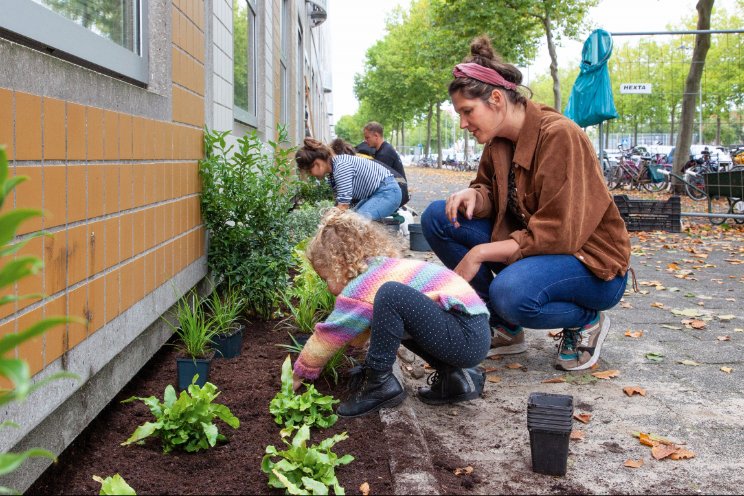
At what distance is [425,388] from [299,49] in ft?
42.2

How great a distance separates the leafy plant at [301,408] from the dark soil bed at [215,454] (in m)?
0.04

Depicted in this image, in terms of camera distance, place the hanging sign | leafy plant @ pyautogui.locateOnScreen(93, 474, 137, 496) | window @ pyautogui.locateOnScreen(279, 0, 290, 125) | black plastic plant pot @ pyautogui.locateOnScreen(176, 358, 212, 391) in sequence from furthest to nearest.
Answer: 1. the hanging sign
2. window @ pyautogui.locateOnScreen(279, 0, 290, 125)
3. black plastic plant pot @ pyautogui.locateOnScreen(176, 358, 212, 391)
4. leafy plant @ pyautogui.locateOnScreen(93, 474, 137, 496)

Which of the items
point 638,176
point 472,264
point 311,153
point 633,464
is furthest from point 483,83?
point 638,176

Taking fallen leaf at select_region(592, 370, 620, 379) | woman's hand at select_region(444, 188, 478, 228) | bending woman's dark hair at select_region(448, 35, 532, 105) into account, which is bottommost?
fallen leaf at select_region(592, 370, 620, 379)

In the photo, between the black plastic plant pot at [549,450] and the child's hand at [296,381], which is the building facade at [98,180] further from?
the black plastic plant pot at [549,450]

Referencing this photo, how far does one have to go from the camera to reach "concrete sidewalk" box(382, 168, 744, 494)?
8.37 feet

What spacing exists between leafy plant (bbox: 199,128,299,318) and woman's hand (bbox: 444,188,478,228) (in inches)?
40.5

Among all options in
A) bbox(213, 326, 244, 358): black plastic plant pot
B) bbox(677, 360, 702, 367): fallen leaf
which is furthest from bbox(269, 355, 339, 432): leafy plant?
bbox(677, 360, 702, 367): fallen leaf

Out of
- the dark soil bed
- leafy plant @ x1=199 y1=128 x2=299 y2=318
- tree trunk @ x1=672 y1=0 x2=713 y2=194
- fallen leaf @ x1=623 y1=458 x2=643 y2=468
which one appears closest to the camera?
the dark soil bed

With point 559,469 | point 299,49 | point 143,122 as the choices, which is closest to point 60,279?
point 143,122

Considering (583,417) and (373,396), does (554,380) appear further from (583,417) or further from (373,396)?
(373,396)

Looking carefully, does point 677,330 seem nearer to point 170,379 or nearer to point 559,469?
point 559,469

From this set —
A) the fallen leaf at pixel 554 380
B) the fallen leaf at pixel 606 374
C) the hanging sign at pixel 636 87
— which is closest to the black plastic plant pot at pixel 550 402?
the fallen leaf at pixel 554 380

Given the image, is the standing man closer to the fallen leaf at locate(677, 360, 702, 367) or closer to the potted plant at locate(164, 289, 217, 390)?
the fallen leaf at locate(677, 360, 702, 367)
